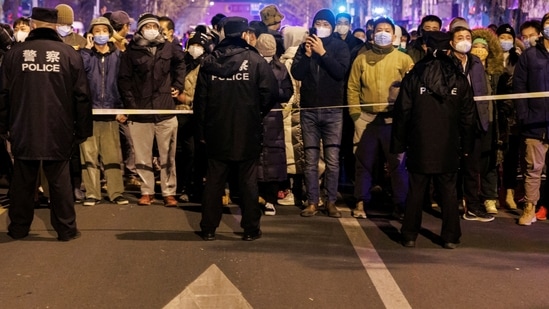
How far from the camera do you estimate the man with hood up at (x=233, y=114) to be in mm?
8844

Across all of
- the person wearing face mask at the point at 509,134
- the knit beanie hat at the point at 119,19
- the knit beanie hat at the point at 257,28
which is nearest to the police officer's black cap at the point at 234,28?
the knit beanie hat at the point at 257,28

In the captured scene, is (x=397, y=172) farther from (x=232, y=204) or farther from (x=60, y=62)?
(x=60, y=62)

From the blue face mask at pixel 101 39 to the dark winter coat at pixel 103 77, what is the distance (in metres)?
0.15

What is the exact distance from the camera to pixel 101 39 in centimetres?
1103

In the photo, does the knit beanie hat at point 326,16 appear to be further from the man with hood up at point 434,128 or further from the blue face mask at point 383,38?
the man with hood up at point 434,128

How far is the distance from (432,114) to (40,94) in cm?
381

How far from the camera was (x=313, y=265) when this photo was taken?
25.7 ft

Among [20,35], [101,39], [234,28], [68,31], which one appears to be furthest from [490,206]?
[20,35]

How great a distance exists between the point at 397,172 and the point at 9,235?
4.25 metres

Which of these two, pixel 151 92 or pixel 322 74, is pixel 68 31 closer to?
pixel 151 92

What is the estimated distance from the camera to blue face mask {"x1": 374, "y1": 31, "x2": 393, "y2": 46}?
10023 mm

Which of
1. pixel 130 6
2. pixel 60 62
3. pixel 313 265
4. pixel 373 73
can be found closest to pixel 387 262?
pixel 313 265

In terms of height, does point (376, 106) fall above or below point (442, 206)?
above

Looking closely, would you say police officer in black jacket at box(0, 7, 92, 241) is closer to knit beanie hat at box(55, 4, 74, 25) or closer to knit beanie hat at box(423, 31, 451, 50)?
knit beanie hat at box(55, 4, 74, 25)
